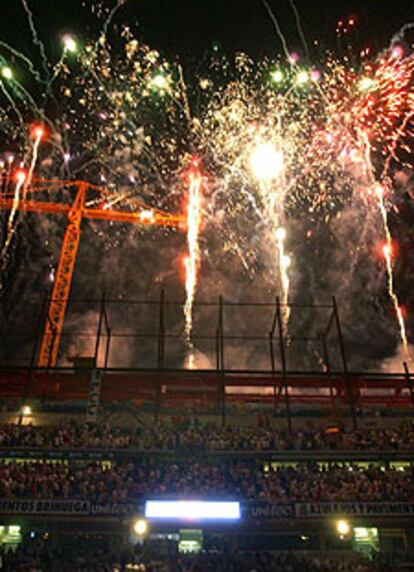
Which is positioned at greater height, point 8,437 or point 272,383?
point 272,383

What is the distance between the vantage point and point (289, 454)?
32.2 metres

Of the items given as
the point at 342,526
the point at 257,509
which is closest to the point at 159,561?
the point at 257,509

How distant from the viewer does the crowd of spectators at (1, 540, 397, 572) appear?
24.2 meters

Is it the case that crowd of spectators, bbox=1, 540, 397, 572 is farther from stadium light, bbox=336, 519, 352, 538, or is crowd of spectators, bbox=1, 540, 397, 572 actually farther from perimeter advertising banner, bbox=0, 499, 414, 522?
perimeter advertising banner, bbox=0, 499, 414, 522

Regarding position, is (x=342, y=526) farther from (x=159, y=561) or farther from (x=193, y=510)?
(x=159, y=561)

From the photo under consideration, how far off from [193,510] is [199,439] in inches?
245

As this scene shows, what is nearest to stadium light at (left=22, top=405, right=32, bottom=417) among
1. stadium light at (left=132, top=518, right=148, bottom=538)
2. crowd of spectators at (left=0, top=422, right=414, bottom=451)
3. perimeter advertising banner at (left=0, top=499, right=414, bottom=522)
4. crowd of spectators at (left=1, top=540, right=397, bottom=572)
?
crowd of spectators at (left=0, top=422, right=414, bottom=451)

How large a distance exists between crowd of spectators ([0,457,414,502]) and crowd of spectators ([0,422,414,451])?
1119mm

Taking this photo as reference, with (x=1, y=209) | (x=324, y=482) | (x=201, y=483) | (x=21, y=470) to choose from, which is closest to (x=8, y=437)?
(x=21, y=470)

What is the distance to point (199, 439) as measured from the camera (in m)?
33.1

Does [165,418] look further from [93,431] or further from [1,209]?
[1,209]

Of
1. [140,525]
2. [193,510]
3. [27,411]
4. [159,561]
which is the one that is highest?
[27,411]

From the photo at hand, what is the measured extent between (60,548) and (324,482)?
14.5m

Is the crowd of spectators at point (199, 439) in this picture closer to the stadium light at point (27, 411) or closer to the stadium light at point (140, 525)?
the stadium light at point (140, 525)
